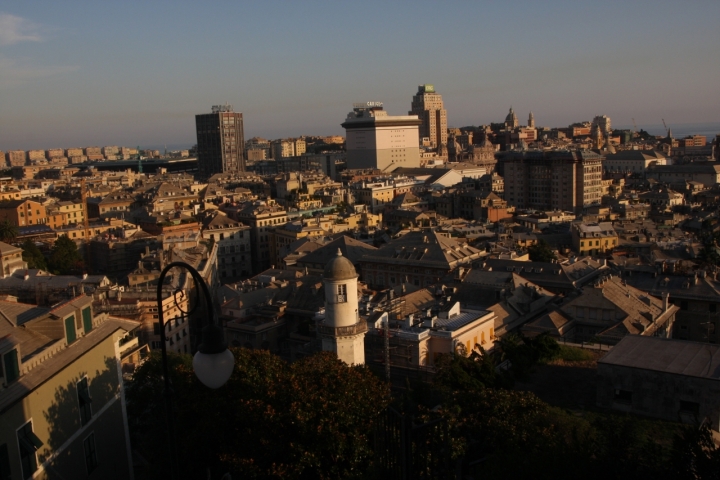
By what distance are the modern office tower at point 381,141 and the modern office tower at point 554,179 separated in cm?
3697

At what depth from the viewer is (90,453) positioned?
431 inches

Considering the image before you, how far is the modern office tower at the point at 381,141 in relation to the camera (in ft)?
351

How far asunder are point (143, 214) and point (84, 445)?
45.4m

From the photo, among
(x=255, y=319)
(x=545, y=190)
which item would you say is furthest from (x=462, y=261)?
(x=545, y=190)

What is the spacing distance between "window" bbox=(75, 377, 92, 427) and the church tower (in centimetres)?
724

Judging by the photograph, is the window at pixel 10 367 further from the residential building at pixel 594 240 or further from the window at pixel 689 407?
the residential building at pixel 594 240

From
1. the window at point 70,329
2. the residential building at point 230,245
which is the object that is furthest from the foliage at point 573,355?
the residential building at point 230,245

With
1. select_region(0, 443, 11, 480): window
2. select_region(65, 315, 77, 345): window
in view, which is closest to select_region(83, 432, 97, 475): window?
select_region(65, 315, 77, 345): window

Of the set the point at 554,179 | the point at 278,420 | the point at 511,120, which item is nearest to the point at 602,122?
the point at 511,120

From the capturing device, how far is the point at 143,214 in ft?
178

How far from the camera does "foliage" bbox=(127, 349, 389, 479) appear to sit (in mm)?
10805

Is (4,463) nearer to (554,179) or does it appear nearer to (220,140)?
(554,179)

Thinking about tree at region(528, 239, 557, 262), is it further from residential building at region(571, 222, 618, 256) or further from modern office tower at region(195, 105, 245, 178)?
modern office tower at region(195, 105, 245, 178)

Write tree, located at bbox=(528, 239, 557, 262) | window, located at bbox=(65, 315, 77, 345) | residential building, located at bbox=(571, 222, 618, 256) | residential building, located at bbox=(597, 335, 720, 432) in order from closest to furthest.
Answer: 1. window, located at bbox=(65, 315, 77, 345)
2. residential building, located at bbox=(597, 335, 720, 432)
3. tree, located at bbox=(528, 239, 557, 262)
4. residential building, located at bbox=(571, 222, 618, 256)
